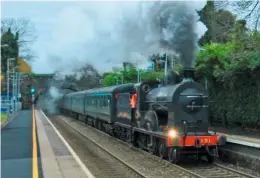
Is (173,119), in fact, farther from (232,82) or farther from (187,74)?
(232,82)

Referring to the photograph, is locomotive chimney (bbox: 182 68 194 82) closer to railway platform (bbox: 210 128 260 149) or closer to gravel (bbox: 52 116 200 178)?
railway platform (bbox: 210 128 260 149)

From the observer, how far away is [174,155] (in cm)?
1303

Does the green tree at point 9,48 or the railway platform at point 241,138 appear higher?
the green tree at point 9,48

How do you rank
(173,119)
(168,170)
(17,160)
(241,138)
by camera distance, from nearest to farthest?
1. (168,170)
2. (17,160)
3. (173,119)
4. (241,138)

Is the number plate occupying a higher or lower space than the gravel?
higher

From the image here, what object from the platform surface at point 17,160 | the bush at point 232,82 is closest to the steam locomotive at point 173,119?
the platform surface at point 17,160

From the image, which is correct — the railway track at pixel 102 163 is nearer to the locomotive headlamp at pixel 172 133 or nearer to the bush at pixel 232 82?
the locomotive headlamp at pixel 172 133

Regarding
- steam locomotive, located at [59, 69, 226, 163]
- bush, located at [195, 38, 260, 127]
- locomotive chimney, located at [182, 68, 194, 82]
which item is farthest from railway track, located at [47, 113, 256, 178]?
bush, located at [195, 38, 260, 127]

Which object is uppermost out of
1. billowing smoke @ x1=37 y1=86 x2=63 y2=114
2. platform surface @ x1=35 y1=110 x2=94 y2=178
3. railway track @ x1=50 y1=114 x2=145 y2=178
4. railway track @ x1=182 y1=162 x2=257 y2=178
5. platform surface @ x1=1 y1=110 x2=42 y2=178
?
billowing smoke @ x1=37 y1=86 x2=63 y2=114

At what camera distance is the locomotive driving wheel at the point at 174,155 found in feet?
42.5

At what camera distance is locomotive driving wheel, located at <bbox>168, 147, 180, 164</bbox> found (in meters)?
12.9

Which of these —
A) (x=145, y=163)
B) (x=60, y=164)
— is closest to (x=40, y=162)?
(x=60, y=164)

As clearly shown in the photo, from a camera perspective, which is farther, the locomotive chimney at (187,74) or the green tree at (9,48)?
the green tree at (9,48)

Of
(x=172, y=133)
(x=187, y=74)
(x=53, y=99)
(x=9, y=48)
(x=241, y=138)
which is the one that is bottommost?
(x=241, y=138)
